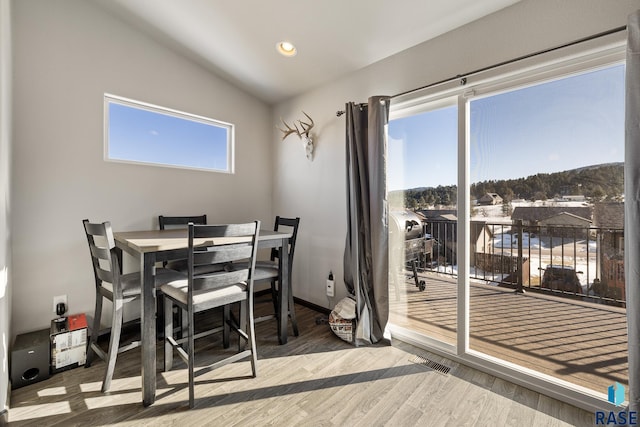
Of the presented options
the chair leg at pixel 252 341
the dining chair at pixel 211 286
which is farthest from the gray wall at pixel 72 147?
the chair leg at pixel 252 341

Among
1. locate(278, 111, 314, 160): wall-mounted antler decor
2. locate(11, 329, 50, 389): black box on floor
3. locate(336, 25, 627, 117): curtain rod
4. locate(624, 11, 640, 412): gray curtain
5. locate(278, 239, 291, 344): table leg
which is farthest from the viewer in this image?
locate(278, 111, 314, 160): wall-mounted antler decor

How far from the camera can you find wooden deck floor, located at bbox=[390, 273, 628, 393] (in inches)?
64.6

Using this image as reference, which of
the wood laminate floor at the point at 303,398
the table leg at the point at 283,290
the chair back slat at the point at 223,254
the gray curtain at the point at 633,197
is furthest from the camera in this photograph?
the table leg at the point at 283,290

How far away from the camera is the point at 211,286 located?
5.69 feet

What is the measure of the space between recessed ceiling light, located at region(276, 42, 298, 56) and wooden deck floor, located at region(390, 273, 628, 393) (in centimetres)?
234

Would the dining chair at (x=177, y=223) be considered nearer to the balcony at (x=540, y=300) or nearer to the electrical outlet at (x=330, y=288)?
the electrical outlet at (x=330, y=288)

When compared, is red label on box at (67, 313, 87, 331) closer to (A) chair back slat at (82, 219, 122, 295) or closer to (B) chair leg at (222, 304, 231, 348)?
(A) chair back slat at (82, 219, 122, 295)

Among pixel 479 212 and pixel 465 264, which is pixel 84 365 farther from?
pixel 479 212

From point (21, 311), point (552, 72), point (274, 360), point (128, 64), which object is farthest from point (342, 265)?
point (128, 64)

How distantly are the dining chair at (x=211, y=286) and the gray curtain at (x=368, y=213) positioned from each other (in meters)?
0.97

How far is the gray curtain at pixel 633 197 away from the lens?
1356 millimetres

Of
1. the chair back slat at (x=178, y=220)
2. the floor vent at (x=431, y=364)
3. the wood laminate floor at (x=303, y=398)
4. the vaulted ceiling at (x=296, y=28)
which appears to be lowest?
the wood laminate floor at (x=303, y=398)

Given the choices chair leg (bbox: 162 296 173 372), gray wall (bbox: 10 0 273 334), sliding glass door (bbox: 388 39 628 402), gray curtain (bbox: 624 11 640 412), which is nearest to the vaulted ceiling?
gray wall (bbox: 10 0 273 334)

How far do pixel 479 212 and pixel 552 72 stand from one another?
0.96 metres
